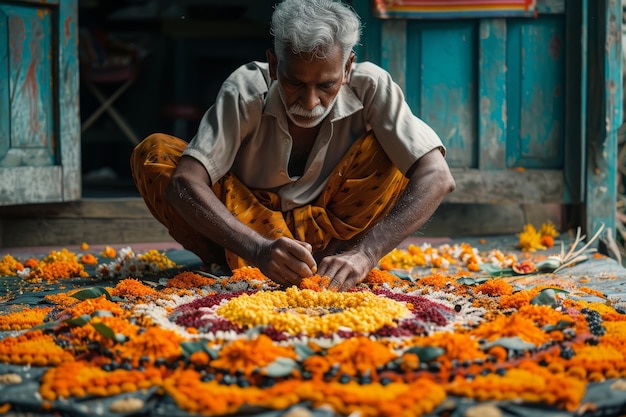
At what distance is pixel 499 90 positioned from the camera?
544cm

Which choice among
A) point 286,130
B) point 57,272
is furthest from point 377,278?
point 57,272

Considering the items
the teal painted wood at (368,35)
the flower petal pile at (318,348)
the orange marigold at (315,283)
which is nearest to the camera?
the flower petal pile at (318,348)

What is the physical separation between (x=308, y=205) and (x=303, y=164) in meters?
0.19

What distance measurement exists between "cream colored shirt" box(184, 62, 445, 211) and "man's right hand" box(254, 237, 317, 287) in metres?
Result: 0.62

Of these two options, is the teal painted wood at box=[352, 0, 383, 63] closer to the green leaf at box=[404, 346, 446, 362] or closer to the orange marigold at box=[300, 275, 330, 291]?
the orange marigold at box=[300, 275, 330, 291]

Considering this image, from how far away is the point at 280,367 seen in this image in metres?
2.24

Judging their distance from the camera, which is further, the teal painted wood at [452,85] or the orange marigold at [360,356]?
the teal painted wood at [452,85]

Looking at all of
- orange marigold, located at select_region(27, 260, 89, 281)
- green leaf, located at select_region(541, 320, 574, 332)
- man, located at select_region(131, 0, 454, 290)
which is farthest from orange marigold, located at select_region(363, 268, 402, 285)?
orange marigold, located at select_region(27, 260, 89, 281)

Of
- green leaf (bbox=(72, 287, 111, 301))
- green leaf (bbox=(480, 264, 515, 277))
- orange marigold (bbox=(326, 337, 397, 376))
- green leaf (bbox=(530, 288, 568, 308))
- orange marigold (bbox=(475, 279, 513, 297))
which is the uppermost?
orange marigold (bbox=(326, 337, 397, 376))

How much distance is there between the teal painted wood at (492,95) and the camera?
17.7ft

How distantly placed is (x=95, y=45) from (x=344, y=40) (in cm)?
497

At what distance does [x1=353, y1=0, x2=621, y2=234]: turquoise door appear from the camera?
5.39 metres

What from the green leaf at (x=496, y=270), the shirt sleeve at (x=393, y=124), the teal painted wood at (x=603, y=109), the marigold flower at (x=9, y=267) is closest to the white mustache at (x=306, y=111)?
the shirt sleeve at (x=393, y=124)

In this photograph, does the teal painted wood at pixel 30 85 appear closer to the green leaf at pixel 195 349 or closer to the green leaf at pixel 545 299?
the green leaf at pixel 195 349
